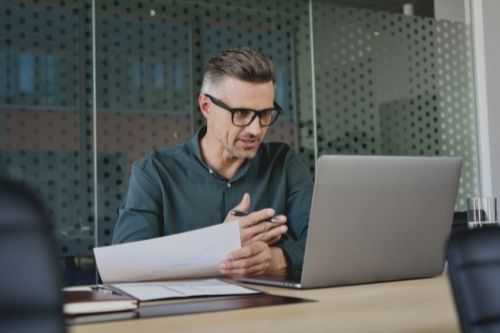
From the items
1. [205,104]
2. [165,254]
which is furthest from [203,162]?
[165,254]

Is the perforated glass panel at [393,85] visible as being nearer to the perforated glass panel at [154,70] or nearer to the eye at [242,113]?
the perforated glass panel at [154,70]

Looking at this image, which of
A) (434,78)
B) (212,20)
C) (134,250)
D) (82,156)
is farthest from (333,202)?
(434,78)

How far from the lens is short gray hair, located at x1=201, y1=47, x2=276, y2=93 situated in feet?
7.13

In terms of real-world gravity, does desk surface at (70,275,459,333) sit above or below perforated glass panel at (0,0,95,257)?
below

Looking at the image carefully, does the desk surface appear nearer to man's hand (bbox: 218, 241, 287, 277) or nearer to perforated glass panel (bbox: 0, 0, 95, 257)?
man's hand (bbox: 218, 241, 287, 277)

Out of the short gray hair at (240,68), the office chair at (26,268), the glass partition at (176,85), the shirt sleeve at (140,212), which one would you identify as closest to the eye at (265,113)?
the short gray hair at (240,68)

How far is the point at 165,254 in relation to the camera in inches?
60.7

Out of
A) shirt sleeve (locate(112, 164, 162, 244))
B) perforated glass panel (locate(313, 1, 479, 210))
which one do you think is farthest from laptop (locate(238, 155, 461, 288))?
perforated glass panel (locate(313, 1, 479, 210))

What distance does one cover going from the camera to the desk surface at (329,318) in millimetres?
1021

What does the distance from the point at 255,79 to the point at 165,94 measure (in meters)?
1.59

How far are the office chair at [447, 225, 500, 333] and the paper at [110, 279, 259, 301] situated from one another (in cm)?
62

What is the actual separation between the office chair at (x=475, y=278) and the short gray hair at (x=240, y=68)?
1422 mm

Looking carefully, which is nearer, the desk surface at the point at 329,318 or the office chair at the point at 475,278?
the office chair at the point at 475,278

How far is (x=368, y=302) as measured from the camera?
1.26 metres
